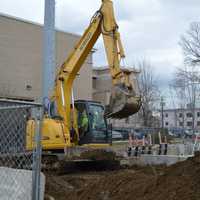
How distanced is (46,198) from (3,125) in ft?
8.25

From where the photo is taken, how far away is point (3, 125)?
5945mm

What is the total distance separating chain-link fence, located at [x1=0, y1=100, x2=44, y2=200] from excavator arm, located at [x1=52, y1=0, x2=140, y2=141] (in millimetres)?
7326

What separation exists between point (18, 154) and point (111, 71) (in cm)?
921

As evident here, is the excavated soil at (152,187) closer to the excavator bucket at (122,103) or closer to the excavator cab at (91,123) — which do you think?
the excavator bucket at (122,103)

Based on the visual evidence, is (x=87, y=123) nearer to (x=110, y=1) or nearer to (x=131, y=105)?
(x=131, y=105)

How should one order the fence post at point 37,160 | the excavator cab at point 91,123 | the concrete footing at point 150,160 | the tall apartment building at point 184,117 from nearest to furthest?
the fence post at point 37,160, the excavator cab at point 91,123, the concrete footing at point 150,160, the tall apartment building at point 184,117

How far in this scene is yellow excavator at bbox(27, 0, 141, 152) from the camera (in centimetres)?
1502

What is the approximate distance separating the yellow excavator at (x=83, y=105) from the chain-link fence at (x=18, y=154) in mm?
7935

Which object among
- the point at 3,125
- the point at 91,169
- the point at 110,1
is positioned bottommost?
the point at 91,169

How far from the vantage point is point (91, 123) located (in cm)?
1593

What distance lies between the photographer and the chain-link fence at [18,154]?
4.75 m

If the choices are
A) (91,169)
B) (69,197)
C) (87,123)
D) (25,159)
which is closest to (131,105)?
(87,123)

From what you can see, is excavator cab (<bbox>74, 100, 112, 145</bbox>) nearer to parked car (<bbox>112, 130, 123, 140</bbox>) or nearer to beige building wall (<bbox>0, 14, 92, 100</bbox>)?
parked car (<bbox>112, 130, 123, 140</bbox>)

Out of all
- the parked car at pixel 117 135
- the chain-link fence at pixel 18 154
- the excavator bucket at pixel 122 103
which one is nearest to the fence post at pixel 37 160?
the chain-link fence at pixel 18 154
